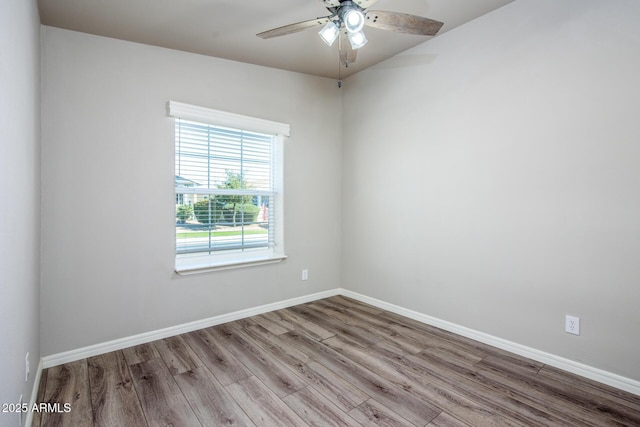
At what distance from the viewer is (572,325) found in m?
2.24

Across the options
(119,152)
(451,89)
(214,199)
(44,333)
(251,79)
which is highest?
(251,79)

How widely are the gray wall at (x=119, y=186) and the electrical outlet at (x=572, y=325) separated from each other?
263cm

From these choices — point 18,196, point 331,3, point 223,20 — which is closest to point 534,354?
point 331,3

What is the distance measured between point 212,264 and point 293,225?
100 centimetres

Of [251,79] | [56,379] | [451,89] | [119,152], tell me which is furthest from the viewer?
[251,79]

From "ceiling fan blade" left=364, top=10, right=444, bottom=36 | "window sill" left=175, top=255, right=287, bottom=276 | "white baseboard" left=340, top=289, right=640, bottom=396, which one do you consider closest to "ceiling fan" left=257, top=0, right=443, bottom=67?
"ceiling fan blade" left=364, top=10, right=444, bottom=36

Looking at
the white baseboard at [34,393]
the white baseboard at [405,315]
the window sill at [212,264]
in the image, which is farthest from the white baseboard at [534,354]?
the white baseboard at [34,393]

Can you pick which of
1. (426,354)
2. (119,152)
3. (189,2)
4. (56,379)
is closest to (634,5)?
(426,354)

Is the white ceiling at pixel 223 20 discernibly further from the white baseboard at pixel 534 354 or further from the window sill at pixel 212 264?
the white baseboard at pixel 534 354

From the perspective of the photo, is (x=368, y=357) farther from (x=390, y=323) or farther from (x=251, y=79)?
(x=251, y=79)

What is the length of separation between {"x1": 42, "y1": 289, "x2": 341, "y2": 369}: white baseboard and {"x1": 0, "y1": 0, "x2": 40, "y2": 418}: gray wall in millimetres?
268

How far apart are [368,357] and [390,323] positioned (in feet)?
2.43

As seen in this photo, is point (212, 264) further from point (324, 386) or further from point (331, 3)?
point (331, 3)

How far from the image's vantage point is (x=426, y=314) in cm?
313
